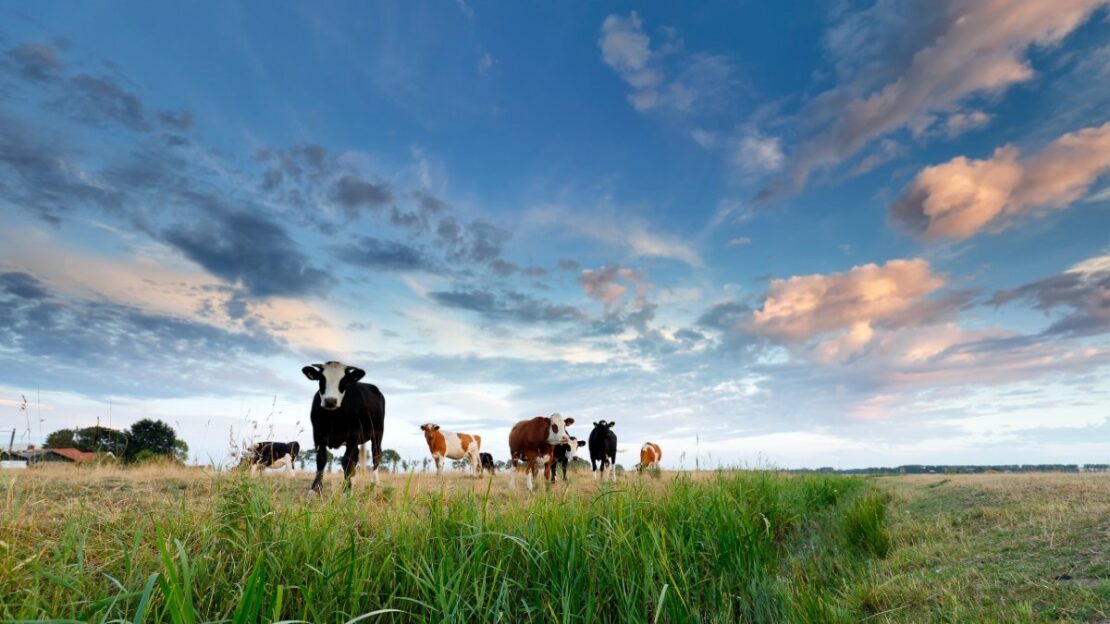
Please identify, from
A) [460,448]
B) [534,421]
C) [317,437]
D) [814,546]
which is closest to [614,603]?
[814,546]

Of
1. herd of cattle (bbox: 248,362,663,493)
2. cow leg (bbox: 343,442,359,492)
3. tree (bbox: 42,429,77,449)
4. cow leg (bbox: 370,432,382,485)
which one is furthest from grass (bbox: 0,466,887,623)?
tree (bbox: 42,429,77,449)

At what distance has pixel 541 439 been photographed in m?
16.9

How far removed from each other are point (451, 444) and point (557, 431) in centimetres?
990

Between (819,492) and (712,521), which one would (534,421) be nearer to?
(819,492)

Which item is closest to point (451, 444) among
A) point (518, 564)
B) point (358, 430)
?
point (358, 430)

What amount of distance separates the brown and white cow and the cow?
488cm

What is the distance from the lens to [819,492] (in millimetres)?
13031

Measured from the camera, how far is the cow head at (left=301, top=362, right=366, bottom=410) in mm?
12219

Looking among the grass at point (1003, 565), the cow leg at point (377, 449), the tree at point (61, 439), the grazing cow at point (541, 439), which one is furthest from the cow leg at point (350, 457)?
the tree at point (61, 439)

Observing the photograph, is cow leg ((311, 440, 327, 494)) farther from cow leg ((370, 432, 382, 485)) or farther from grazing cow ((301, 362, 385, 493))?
cow leg ((370, 432, 382, 485))

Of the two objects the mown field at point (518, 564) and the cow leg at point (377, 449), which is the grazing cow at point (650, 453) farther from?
the mown field at point (518, 564)

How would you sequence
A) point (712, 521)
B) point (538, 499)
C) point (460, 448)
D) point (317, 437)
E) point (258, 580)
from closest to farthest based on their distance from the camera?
point (258, 580) < point (538, 499) < point (712, 521) < point (317, 437) < point (460, 448)

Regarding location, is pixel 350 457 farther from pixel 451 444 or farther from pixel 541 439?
pixel 451 444

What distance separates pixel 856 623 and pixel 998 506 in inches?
166
